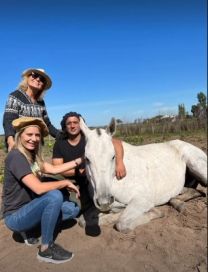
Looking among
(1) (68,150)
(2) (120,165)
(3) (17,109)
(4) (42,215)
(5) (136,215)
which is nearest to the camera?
(4) (42,215)

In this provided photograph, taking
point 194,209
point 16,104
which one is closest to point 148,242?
point 194,209

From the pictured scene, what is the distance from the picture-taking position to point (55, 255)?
4016mm

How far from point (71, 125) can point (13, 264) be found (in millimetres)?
2170

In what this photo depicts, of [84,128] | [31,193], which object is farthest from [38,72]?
[31,193]

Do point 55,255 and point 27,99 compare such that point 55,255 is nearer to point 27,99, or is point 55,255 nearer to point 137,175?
point 137,175

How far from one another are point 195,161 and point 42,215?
9.72 feet

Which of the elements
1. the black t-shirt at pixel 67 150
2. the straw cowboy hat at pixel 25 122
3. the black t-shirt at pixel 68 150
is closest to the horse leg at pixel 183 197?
the black t-shirt at pixel 68 150

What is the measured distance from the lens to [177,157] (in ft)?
20.0

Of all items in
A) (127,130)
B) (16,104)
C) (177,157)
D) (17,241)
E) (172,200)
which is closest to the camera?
(17,241)

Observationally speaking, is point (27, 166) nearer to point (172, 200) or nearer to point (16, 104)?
point (16, 104)

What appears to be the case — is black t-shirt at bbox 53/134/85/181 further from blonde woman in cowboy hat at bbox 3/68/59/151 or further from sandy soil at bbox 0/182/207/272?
sandy soil at bbox 0/182/207/272

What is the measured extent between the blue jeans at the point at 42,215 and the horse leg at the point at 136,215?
943 mm

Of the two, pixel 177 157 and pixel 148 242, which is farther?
pixel 177 157

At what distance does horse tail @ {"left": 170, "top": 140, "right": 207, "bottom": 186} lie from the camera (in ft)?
19.4
